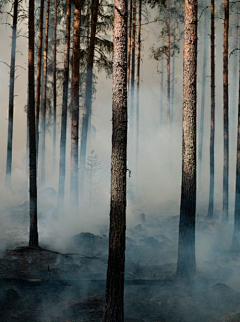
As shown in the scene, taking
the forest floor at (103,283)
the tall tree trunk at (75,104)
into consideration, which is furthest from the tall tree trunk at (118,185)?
the tall tree trunk at (75,104)

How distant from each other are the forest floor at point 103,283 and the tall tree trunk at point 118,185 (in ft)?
3.14

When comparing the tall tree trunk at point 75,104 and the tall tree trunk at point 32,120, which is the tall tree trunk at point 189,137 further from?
the tall tree trunk at point 75,104

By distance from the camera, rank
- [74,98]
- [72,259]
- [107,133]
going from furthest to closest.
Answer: [107,133] < [74,98] < [72,259]

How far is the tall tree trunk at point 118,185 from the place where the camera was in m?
6.32

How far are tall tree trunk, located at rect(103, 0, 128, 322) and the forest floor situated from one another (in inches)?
37.7

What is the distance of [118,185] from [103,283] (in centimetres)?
346

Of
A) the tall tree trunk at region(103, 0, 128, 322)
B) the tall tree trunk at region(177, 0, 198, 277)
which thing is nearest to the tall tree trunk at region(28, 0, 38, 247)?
the tall tree trunk at region(177, 0, 198, 277)

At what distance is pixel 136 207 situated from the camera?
20.0 m

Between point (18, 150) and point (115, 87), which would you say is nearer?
point (115, 87)

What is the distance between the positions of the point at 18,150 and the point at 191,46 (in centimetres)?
2487

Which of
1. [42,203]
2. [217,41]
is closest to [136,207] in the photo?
[42,203]

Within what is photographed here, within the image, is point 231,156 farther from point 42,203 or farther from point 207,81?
point 42,203

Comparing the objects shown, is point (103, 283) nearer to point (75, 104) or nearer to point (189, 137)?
point (189, 137)

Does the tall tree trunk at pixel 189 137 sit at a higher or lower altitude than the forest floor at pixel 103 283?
higher
